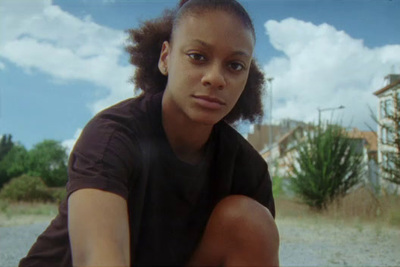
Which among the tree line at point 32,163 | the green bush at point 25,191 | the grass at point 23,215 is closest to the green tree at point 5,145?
the tree line at point 32,163

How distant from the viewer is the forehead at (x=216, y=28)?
1.00 meters

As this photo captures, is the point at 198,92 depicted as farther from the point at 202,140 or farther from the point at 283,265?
the point at 283,265

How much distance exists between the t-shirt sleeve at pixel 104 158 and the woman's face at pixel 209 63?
0.16 meters

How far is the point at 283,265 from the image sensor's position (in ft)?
9.03

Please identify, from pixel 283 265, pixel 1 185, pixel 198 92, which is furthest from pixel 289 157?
pixel 198 92

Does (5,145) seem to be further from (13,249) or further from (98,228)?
(98,228)

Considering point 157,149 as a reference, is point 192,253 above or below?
below

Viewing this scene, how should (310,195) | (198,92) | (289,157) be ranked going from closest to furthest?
1. (198,92)
2. (310,195)
3. (289,157)

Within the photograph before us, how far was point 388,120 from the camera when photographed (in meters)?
5.90

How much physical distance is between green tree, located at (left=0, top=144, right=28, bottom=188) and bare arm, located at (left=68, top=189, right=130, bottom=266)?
49.8 ft

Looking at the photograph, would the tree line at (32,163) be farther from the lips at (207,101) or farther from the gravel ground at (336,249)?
the lips at (207,101)

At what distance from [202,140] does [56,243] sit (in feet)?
1.38

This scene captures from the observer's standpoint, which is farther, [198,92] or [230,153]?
[230,153]

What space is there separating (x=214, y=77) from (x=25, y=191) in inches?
528
